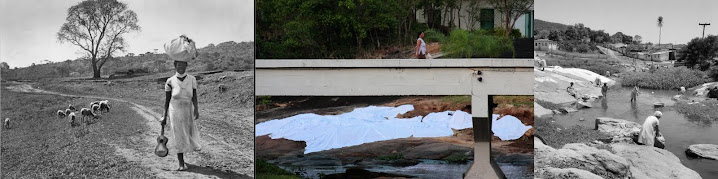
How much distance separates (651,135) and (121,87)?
7059 millimetres

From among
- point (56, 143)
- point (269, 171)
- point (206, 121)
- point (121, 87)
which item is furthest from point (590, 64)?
point (56, 143)

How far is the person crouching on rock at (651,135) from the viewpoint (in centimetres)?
866

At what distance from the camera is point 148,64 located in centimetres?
870

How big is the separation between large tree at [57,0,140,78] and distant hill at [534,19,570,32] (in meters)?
5.37

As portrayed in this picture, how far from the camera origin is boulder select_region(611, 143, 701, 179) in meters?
8.50

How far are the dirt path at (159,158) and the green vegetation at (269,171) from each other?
49.0 inches

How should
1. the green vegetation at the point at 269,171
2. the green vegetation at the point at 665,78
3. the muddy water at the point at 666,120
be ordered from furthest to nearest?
the green vegetation at the point at 269,171 < the green vegetation at the point at 665,78 < the muddy water at the point at 666,120

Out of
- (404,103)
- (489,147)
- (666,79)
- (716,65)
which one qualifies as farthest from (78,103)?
(716,65)

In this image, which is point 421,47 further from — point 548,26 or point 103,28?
point 103,28

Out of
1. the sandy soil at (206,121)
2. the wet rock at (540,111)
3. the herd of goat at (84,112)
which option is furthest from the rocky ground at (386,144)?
the herd of goat at (84,112)

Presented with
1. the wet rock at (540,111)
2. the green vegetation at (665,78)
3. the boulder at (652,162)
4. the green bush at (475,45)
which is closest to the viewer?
the boulder at (652,162)

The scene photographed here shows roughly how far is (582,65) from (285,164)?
15.1ft

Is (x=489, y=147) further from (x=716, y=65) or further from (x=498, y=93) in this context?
(x=716, y=65)

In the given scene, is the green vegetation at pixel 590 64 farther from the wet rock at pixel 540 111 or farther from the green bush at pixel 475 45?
the green bush at pixel 475 45
